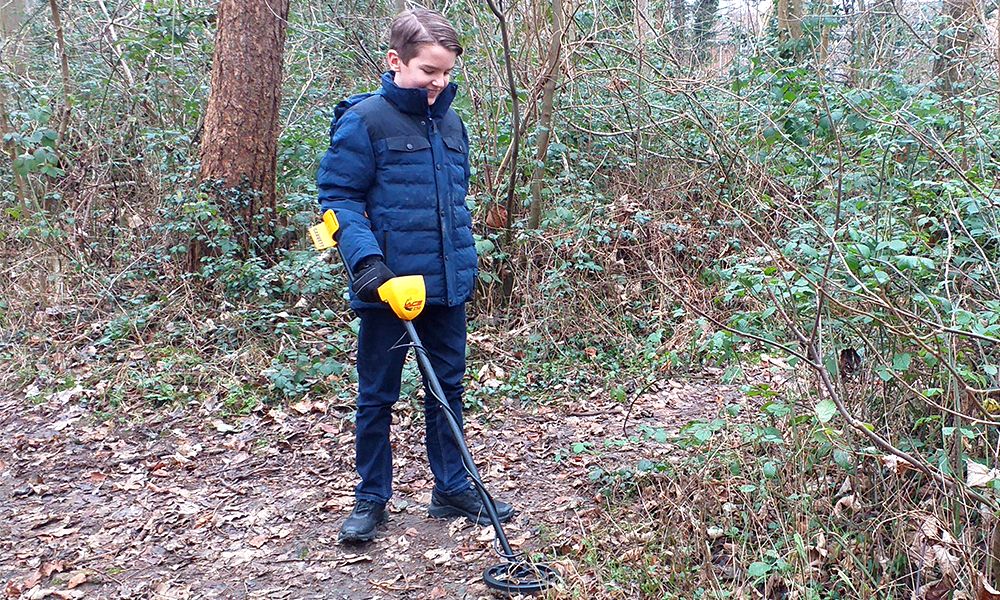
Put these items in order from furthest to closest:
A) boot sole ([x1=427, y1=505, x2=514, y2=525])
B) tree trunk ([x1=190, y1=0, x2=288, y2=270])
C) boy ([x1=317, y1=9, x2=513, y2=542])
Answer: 1. tree trunk ([x1=190, y1=0, x2=288, y2=270])
2. boot sole ([x1=427, y1=505, x2=514, y2=525])
3. boy ([x1=317, y1=9, x2=513, y2=542])

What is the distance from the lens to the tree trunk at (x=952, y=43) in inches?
258

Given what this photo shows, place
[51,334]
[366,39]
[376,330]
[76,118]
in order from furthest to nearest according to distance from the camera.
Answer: [366,39]
[76,118]
[51,334]
[376,330]

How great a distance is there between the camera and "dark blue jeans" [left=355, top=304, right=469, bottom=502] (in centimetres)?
351

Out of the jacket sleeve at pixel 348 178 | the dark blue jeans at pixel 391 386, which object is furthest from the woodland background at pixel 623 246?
the jacket sleeve at pixel 348 178

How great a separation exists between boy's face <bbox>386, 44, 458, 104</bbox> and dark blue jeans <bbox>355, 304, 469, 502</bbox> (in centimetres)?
96

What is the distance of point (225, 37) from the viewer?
258 inches

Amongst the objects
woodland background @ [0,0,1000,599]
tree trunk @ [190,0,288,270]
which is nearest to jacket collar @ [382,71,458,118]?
woodland background @ [0,0,1000,599]

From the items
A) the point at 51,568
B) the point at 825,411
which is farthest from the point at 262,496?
the point at 825,411

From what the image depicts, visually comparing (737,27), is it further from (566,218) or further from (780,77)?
(566,218)

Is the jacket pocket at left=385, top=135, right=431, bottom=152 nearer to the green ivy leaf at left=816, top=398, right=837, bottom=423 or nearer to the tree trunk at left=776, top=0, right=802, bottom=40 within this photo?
the green ivy leaf at left=816, top=398, right=837, bottom=423

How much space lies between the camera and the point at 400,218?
11.1 feet

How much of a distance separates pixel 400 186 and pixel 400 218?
0.14m

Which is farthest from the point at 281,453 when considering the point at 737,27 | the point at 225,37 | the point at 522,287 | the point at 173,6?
the point at 737,27

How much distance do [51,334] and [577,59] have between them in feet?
16.1
